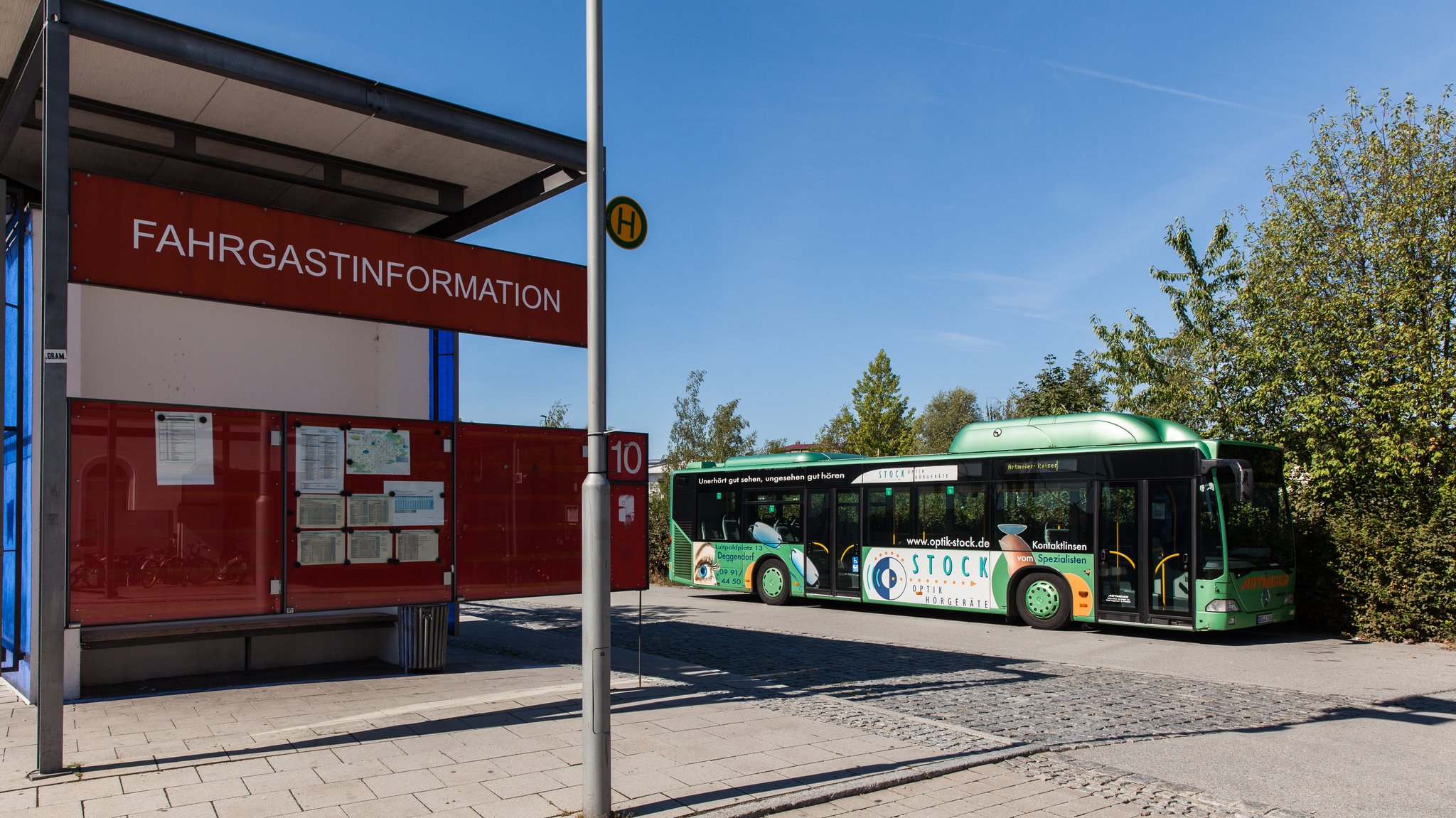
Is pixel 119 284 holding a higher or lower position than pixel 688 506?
higher

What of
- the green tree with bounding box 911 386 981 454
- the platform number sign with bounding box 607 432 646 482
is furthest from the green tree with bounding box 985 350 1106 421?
the green tree with bounding box 911 386 981 454

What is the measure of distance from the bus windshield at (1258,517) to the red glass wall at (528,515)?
8.12 m

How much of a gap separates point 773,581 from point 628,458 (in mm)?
10271

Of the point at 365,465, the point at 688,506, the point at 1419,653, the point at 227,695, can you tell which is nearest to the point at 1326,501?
the point at 1419,653

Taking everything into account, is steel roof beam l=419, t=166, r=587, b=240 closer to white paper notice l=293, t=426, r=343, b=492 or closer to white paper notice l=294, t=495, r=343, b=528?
white paper notice l=293, t=426, r=343, b=492

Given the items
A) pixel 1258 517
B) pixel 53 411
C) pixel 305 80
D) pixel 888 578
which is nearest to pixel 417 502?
pixel 53 411

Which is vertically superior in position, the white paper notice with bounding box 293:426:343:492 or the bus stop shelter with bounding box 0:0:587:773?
the bus stop shelter with bounding box 0:0:587:773

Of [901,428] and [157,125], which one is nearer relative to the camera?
[157,125]

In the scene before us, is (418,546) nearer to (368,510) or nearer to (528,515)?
(368,510)

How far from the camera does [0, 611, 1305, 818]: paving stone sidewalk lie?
5.44 meters

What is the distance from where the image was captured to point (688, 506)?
21.3 metres

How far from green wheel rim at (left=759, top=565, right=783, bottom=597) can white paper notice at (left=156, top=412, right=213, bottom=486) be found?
1283 centimetres

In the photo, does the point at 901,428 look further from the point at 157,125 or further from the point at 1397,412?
the point at 157,125

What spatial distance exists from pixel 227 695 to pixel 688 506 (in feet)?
43.8
